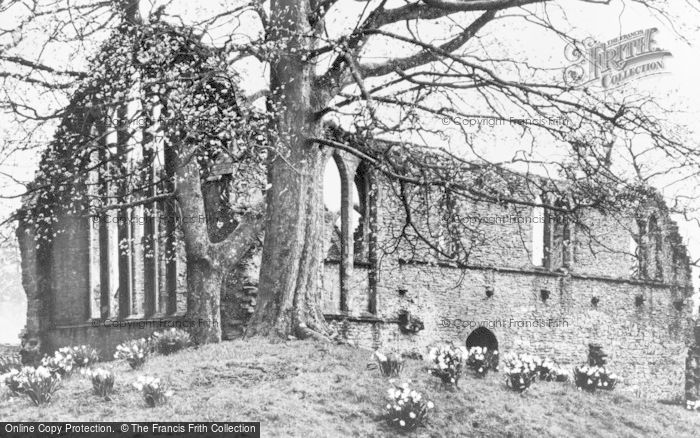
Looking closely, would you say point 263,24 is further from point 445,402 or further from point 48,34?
point 445,402

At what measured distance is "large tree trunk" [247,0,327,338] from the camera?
1253cm

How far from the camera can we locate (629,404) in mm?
12164

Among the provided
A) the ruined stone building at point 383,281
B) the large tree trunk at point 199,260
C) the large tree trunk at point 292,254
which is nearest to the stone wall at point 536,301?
the ruined stone building at point 383,281

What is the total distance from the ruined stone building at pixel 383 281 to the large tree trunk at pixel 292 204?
0.68 metres

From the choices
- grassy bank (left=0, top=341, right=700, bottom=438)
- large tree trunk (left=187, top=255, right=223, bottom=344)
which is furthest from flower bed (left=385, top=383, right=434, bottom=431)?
large tree trunk (left=187, top=255, right=223, bottom=344)

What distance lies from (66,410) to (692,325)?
2267 cm

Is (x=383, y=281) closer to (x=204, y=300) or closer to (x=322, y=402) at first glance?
(x=204, y=300)

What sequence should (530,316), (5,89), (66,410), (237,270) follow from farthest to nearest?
1. (530,316)
2. (237,270)
3. (5,89)
4. (66,410)

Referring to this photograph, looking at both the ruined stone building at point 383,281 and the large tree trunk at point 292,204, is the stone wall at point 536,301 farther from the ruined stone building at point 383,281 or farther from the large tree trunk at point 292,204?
the large tree trunk at point 292,204

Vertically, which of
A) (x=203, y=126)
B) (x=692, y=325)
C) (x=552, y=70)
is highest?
(x=552, y=70)

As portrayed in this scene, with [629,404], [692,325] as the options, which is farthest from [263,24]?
[692,325]

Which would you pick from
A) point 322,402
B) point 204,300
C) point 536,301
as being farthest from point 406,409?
point 536,301

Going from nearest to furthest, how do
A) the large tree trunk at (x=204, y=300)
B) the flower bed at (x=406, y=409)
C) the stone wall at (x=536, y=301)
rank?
1. the flower bed at (x=406, y=409)
2. the large tree trunk at (x=204, y=300)
3. the stone wall at (x=536, y=301)

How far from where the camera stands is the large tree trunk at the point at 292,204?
493 inches
